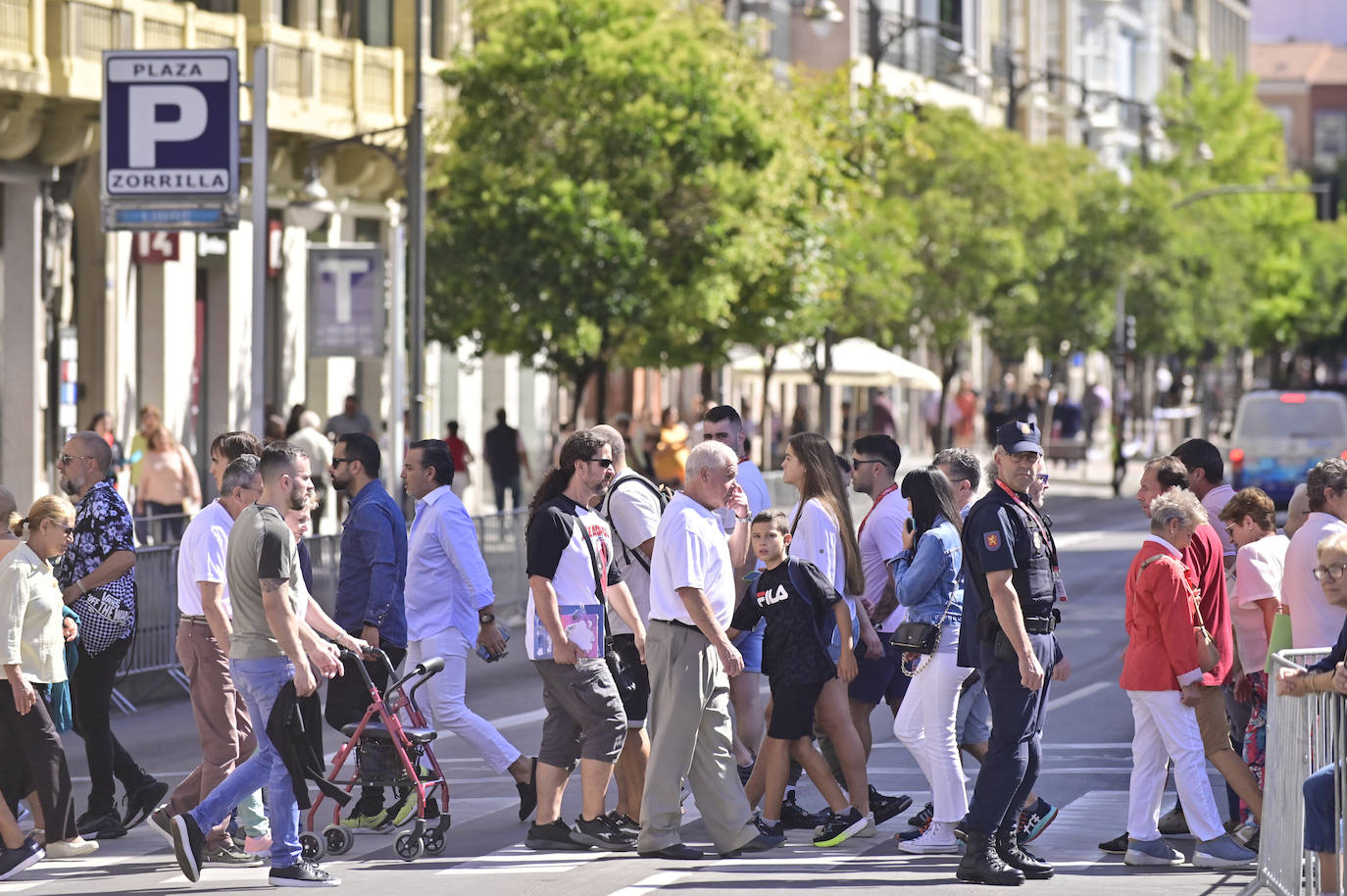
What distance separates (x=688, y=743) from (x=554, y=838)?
79cm

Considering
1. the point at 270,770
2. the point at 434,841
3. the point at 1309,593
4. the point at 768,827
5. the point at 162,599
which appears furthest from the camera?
the point at 162,599

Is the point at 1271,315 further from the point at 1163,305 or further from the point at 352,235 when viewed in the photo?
the point at 352,235

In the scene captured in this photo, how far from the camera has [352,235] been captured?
111ft

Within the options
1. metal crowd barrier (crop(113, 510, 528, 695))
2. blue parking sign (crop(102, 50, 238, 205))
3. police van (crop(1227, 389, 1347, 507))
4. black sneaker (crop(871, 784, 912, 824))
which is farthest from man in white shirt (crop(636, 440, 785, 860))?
police van (crop(1227, 389, 1347, 507))

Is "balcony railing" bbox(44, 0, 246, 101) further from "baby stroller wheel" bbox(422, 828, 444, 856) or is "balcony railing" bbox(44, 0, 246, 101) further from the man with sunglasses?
"baby stroller wheel" bbox(422, 828, 444, 856)

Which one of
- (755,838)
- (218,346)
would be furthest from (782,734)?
(218,346)

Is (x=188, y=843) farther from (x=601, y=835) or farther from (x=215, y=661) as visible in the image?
(x=601, y=835)

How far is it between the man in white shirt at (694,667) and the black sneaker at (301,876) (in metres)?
1.40

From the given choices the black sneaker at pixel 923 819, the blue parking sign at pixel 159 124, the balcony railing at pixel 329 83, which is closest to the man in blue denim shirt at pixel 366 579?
the black sneaker at pixel 923 819

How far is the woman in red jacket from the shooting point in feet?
32.0

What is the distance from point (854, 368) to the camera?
39.2m

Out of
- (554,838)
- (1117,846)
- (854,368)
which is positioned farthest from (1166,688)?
(854,368)

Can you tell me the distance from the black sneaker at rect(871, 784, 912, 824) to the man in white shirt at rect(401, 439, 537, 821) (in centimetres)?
156

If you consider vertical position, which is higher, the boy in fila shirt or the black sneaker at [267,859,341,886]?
the boy in fila shirt
